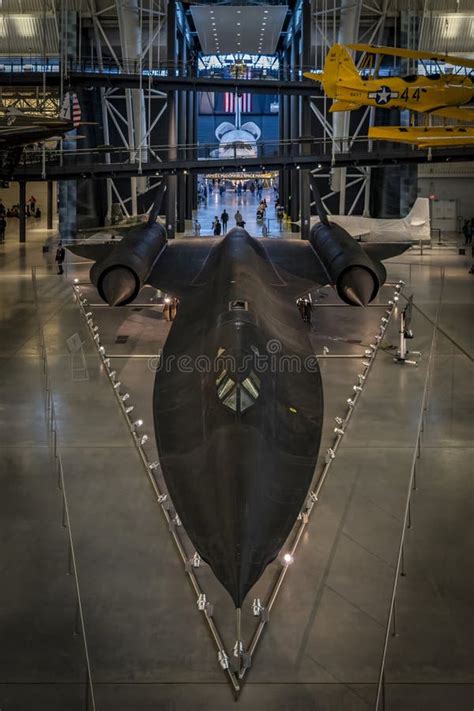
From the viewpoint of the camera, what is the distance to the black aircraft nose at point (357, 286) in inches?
566

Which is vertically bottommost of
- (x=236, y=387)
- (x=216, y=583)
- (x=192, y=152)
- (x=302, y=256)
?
(x=216, y=583)

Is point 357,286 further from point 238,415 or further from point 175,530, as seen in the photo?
point 238,415

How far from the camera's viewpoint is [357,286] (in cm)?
1450

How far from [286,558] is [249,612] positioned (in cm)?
89

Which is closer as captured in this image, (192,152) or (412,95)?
(412,95)

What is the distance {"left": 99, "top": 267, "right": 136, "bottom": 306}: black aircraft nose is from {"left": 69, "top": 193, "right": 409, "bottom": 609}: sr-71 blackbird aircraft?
3.20ft

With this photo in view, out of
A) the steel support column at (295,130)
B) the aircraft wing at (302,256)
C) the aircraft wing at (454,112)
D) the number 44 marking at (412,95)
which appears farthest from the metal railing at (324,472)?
the steel support column at (295,130)

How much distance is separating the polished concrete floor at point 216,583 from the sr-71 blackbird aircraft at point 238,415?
1.05 metres

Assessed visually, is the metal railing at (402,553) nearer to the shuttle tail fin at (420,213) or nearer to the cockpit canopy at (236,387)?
the cockpit canopy at (236,387)

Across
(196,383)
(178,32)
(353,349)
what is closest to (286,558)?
(196,383)

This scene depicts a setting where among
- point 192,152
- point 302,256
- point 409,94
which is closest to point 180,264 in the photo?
point 302,256

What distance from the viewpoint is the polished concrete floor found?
225 inches

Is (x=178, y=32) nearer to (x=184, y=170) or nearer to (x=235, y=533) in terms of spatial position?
(x=184, y=170)

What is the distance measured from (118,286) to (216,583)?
27.3ft
